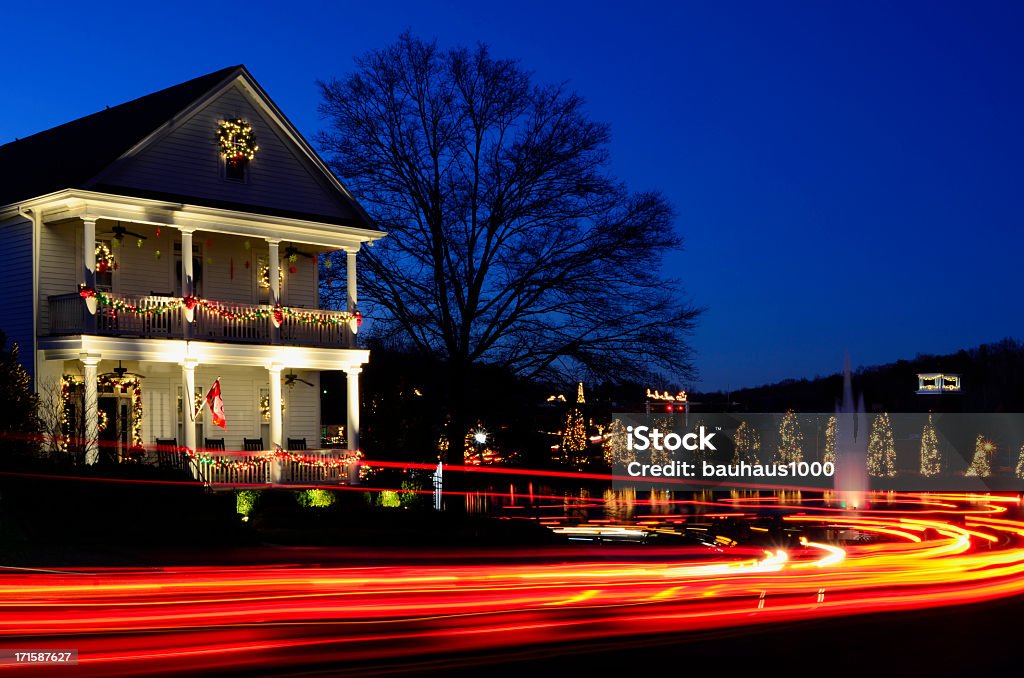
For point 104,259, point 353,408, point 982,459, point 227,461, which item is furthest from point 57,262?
point 982,459

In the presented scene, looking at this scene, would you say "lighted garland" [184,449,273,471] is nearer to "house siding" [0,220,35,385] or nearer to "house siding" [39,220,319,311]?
"house siding" [0,220,35,385]

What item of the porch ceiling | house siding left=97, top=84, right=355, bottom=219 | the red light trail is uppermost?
house siding left=97, top=84, right=355, bottom=219

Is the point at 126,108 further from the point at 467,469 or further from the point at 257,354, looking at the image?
the point at 467,469

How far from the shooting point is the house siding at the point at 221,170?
28391 mm

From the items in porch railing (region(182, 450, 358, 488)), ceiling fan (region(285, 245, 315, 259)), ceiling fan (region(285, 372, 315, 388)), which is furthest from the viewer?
ceiling fan (region(285, 372, 315, 388))

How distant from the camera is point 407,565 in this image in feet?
63.0

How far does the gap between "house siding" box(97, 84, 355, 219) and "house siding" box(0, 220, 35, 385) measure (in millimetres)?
2591

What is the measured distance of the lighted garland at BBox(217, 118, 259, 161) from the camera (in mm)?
29906

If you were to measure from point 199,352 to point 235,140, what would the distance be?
17.5ft

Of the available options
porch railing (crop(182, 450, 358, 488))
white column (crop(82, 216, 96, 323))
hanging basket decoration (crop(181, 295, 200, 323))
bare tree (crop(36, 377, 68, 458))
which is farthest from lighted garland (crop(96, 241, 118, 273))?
porch railing (crop(182, 450, 358, 488))

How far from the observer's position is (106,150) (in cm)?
2836

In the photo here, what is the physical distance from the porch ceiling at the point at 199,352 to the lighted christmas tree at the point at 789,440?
65988 millimetres

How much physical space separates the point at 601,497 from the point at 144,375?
2162 centimetres

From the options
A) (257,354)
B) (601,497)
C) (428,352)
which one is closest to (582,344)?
(428,352)
